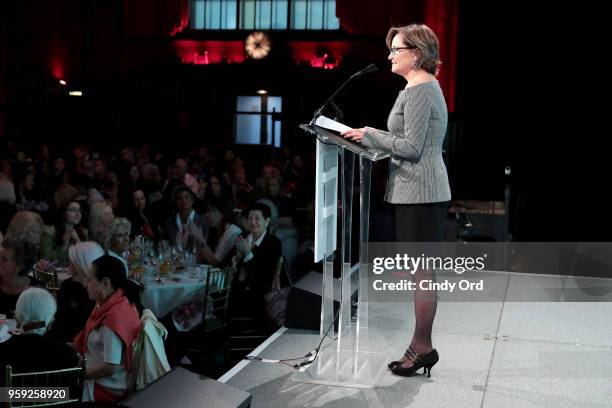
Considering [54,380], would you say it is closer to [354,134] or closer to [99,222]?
[354,134]

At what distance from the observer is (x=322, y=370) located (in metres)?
3.45

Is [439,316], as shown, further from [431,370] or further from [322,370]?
[322,370]

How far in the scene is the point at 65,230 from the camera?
253 inches

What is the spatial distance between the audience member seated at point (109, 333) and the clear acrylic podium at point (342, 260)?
0.89m

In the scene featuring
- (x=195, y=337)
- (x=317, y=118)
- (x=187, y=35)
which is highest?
(x=187, y=35)

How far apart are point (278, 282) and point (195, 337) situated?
0.74 m

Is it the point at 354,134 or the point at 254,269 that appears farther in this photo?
the point at 254,269

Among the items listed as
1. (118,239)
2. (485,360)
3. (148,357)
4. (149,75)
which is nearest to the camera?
(148,357)

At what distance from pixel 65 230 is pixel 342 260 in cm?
367

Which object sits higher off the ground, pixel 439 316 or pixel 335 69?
pixel 335 69

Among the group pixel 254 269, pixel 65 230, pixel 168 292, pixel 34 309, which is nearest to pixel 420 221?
pixel 34 309


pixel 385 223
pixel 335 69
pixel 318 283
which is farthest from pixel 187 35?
pixel 318 283

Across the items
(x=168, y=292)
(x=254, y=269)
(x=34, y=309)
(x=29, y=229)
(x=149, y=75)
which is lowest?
(x=168, y=292)

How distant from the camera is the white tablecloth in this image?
5379mm
